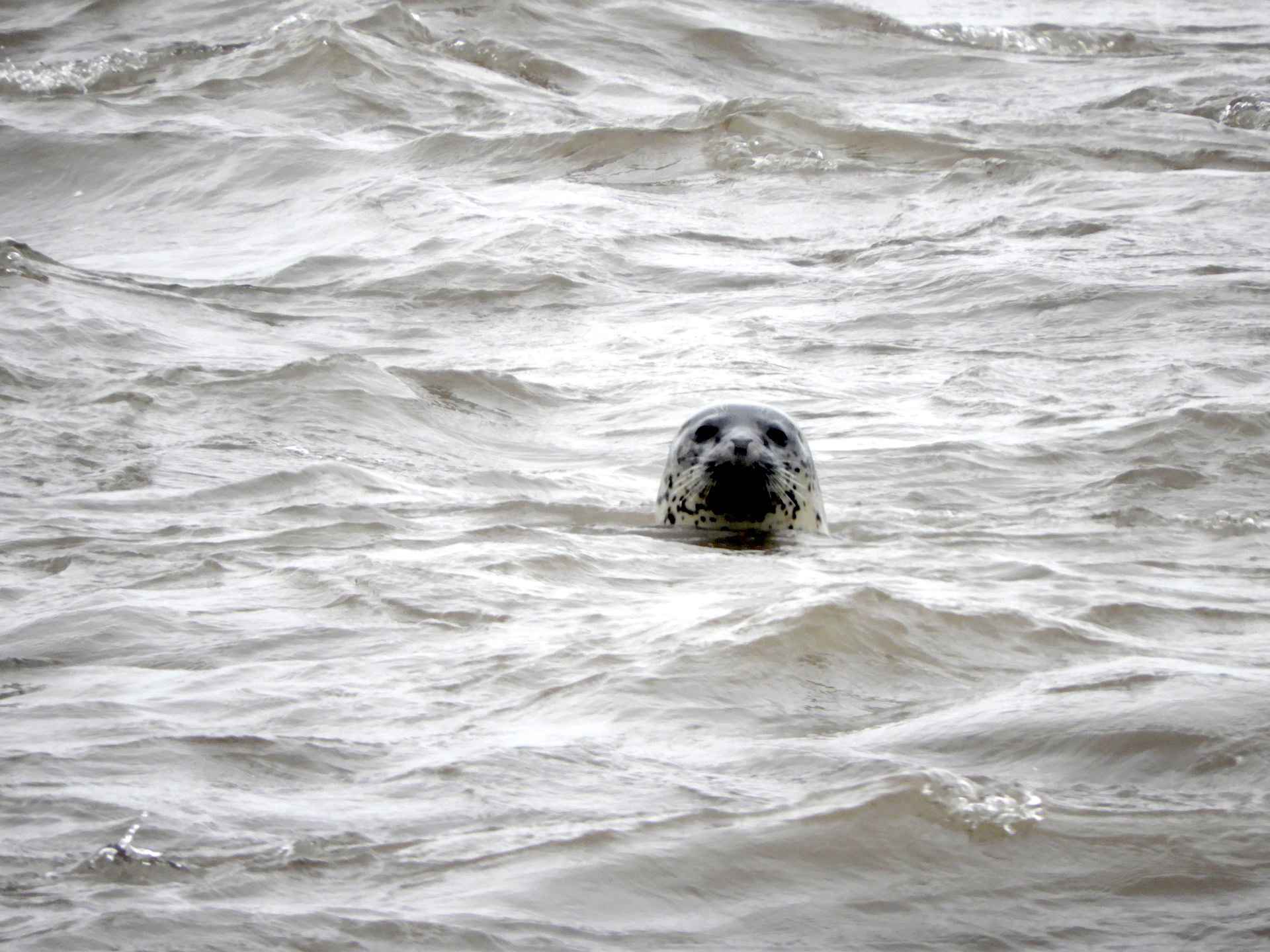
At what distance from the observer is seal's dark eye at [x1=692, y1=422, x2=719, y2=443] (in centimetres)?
563

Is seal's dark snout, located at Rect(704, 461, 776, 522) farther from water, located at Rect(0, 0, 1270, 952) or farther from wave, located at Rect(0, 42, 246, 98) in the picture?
wave, located at Rect(0, 42, 246, 98)

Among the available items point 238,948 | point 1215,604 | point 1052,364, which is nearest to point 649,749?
point 238,948

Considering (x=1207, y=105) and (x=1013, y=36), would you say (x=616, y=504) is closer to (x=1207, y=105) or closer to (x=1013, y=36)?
(x=1207, y=105)

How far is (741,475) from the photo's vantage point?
17.7ft

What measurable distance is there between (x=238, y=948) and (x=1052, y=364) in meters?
5.89

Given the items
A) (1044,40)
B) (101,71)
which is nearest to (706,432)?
(101,71)

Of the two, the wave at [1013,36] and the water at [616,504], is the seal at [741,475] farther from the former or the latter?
the wave at [1013,36]

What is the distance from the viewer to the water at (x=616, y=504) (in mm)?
2652

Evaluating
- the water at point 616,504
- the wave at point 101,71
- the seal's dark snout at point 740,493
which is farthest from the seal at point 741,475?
the wave at point 101,71

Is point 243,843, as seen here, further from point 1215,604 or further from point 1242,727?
point 1215,604

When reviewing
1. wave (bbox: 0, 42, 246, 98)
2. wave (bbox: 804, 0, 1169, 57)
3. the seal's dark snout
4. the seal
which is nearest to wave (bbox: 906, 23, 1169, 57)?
wave (bbox: 804, 0, 1169, 57)

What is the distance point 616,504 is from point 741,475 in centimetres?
79

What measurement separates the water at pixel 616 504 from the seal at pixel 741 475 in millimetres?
147

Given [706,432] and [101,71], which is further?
[101,71]
